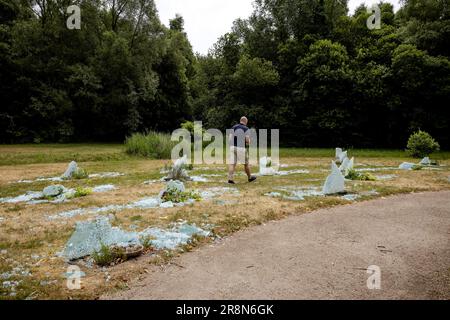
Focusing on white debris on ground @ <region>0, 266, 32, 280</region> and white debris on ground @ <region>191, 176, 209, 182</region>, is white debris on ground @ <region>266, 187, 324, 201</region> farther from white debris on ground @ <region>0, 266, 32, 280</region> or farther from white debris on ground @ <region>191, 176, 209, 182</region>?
white debris on ground @ <region>0, 266, 32, 280</region>

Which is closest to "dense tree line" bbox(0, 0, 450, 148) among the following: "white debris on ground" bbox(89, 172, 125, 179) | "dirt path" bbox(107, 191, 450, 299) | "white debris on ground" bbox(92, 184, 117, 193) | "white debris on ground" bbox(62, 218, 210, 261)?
"white debris on ground" bbox(89, 172, 125, 179)

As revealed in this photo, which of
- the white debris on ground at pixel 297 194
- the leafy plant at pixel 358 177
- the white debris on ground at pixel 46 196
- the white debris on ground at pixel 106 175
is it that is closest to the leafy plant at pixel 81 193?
the white debris on ground at pixel 46 196

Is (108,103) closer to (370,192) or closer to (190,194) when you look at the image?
(190,194)

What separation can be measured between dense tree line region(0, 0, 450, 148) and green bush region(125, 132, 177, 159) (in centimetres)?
1140

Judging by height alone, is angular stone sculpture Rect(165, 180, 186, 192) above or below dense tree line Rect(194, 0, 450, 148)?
below

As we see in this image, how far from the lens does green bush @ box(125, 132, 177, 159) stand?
1891 cm

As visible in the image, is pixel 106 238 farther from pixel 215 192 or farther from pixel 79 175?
pixel 79 175

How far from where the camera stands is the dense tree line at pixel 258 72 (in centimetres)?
2547

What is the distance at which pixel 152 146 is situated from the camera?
62.7 ft

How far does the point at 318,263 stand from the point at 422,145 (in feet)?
60.0

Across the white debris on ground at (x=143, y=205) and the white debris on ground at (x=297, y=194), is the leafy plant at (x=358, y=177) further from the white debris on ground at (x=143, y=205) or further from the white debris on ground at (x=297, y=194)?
the white debris on ground at (x=143, y=205)

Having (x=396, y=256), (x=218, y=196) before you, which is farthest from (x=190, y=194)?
(x=396, y=256)

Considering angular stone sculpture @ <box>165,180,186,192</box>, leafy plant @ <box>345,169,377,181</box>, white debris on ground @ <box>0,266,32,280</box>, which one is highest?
angular stone sculpture @ <box>165,180,186,192</box>
